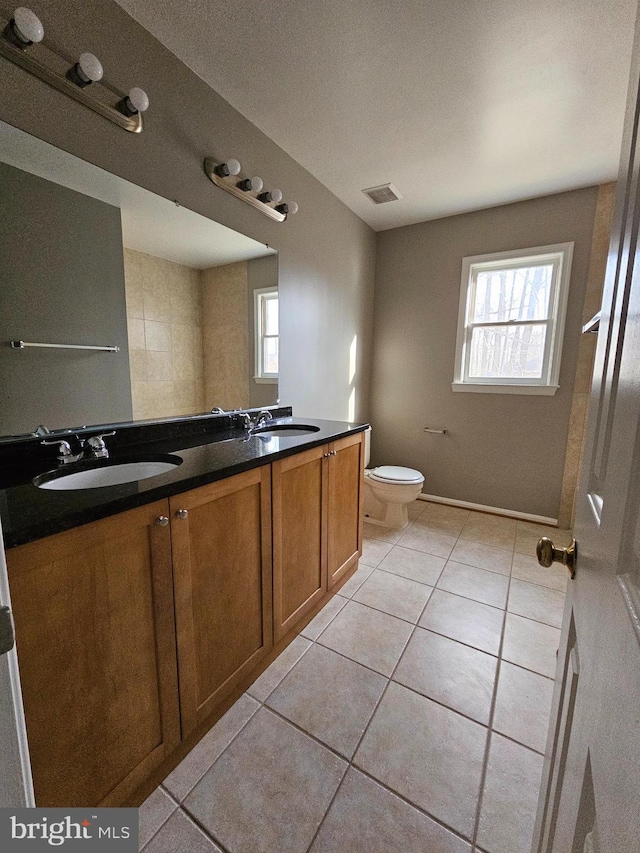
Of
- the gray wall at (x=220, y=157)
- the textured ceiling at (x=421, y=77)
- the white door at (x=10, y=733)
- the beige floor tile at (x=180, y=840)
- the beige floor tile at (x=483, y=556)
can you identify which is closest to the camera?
the white door at (x=10, y=733)

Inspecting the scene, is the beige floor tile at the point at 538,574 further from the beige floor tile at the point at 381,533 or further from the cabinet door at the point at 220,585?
the cabinet door at the point at 220,585

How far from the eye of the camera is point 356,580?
6.77ft

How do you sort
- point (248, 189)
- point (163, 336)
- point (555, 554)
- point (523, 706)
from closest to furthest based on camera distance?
point (555, 554), point (523, 706), point (163, 336), point (248, 189)

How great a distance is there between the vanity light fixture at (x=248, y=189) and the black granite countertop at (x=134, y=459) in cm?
115

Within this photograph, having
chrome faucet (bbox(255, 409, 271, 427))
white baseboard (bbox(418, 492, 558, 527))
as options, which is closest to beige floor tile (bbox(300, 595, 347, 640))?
chrome faucet (bbox(255, 409, 271, 427))

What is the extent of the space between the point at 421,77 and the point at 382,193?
97cm

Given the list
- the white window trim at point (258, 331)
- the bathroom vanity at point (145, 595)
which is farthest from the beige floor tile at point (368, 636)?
the white window trim at point (258, 331)

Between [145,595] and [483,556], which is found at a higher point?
[145,595]

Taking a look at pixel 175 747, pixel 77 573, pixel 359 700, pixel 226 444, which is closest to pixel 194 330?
pixel 226 444

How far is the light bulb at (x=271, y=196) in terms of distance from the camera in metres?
1.85

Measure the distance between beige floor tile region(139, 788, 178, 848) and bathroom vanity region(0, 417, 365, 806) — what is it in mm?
63

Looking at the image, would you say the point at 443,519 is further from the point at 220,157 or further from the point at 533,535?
the point at 220,157

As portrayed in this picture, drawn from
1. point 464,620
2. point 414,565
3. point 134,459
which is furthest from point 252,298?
point 464,620

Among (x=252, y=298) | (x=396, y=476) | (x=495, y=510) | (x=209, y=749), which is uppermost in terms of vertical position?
(x=252, y=298)
